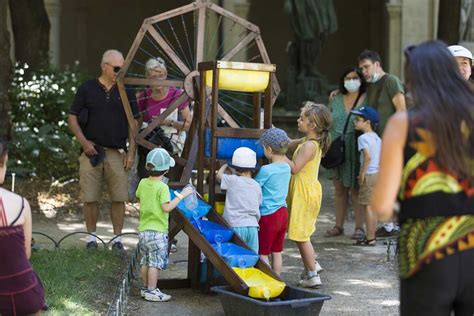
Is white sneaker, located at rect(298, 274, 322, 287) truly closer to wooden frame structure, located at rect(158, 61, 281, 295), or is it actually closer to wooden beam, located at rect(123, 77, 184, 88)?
wooden frame structure, located at rect(158, 61, 281, 295)

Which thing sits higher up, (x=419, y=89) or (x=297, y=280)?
(x=419, y=89)

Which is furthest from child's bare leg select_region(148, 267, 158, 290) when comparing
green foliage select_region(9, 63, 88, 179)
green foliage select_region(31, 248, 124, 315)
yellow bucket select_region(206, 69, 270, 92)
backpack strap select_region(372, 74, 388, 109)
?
green foliage select_region(9, 63, 88, 179)

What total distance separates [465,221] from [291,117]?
11.8 metres

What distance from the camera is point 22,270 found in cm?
477

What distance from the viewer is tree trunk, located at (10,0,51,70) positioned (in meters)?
15.3

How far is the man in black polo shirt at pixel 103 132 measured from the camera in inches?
355

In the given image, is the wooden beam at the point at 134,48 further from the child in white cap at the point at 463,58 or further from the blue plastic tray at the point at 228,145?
the child in white cap at the point at 463,58

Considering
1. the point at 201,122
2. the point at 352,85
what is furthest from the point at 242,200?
the point at 352,85

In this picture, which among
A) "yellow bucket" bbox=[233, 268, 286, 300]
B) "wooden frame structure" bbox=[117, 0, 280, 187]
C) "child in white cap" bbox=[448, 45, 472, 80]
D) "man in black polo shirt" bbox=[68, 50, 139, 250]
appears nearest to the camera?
"yellow bucket" bbox=[233, 268, 286, 300]

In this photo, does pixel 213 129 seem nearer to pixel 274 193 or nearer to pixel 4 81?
pixel 274 193

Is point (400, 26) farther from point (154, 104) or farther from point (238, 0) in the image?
point (154, 104)

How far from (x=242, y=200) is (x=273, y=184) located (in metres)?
0.30

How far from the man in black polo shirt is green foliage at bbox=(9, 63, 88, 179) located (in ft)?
9.48

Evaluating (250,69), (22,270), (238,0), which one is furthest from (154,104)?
(238,0)
